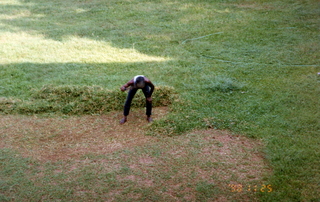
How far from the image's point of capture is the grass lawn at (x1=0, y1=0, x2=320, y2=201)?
393cm

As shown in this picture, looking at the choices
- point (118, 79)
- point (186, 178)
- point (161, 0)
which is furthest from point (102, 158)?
point (161, 0)

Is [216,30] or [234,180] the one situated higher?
[216,30]

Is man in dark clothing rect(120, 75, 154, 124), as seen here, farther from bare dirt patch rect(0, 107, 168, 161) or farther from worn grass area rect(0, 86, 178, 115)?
worn grass area rect(0, 86, 178, 115)

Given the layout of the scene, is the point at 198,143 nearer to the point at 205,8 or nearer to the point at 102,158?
the point at 102,158

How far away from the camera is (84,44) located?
8.71 metres

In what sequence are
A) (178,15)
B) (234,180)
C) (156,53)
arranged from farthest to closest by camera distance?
(178,15), (156,53), (234,180)

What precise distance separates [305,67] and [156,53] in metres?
3.17
